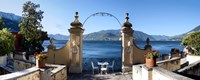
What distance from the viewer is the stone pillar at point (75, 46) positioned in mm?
15148

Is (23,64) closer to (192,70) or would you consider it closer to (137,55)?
(137,55)

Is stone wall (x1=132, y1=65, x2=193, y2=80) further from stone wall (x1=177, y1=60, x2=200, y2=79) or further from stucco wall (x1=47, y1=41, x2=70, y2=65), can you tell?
stucco wall (x1=47, y1=41, x2=70, y2=65)

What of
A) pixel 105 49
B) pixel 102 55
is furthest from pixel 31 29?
pixel 105 49

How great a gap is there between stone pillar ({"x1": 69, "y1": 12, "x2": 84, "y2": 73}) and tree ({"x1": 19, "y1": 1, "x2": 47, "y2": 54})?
48.9 ft

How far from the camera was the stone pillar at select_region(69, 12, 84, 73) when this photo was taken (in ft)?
49.7

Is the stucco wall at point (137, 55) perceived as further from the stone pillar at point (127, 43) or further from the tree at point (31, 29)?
the tree at point (31, 29)

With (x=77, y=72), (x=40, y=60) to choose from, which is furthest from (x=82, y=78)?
(x=40, y=60)

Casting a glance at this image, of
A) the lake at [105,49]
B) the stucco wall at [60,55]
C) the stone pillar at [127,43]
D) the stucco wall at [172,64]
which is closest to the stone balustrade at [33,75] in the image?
the stucco wall at [60,55]

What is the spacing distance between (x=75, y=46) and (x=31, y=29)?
16.0 m

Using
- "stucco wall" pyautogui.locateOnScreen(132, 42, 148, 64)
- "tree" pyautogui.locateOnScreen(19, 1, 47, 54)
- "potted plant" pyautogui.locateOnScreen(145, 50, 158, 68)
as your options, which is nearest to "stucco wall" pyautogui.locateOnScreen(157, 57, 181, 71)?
"stucco wall" pyautogui.locateOnScreen(132, 42, 148, 64)

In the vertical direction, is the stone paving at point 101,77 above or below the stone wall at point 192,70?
below

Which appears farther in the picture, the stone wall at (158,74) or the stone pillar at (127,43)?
the stone pillar at (127,43)

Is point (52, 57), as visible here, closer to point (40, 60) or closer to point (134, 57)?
point (134, 57)

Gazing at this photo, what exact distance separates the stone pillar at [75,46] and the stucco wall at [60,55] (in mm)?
348
